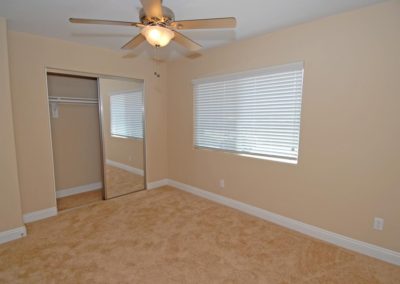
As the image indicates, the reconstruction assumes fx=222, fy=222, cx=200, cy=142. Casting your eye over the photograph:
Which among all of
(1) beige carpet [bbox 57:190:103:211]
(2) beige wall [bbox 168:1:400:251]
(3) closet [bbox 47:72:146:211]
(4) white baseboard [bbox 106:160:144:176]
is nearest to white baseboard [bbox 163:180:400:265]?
(2) beige wall [bbox 168:1:400:251]

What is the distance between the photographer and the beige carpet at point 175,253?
200 centimetres

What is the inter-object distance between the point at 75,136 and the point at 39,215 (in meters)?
1.44

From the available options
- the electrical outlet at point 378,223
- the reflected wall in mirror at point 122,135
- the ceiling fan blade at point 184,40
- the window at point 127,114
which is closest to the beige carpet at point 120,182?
the reflected wall in mirror at point 122,135

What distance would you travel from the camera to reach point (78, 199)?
379 cm

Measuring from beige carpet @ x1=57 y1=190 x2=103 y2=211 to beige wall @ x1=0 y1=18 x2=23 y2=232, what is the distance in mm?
833

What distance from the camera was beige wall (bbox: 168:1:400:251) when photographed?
6.84 ft

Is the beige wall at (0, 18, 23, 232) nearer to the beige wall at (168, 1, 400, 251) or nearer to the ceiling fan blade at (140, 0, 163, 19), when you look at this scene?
the ceiling fan blade at (140, 0, 163, 19)

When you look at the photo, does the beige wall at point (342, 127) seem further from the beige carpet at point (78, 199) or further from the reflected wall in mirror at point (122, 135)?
the beige carpet at point (78, 199)

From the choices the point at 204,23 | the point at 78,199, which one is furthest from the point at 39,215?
the point at 204,23

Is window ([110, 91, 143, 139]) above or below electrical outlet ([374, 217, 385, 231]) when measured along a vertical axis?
above

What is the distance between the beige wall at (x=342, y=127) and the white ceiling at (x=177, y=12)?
0.72 ft

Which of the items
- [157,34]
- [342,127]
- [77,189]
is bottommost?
[77,189]

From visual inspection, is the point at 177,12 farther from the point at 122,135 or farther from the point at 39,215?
the point at 39,215

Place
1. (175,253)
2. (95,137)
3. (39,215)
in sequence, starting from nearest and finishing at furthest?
(175,253)
(39,215)
(95,137)
